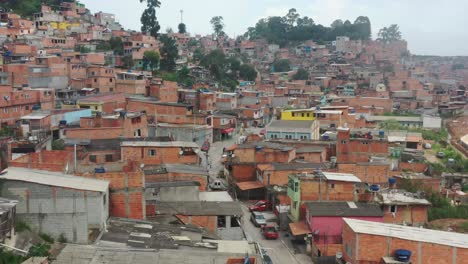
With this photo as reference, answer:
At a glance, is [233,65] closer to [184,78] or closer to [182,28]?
[184,78]

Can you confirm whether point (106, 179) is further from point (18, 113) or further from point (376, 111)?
point (376, 111)

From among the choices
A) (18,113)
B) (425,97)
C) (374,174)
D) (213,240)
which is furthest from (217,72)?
(213,240)

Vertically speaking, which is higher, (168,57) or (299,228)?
(168,57)

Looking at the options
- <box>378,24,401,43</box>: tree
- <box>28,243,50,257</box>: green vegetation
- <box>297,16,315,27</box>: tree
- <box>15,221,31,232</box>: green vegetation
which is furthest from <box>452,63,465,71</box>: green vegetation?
<box>28,243,50,257</box>: green vegetation

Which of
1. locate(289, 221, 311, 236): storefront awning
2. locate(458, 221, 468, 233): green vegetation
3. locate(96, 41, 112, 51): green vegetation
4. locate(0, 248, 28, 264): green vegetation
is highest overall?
locate(96, 41, 112, 51): green vegetation

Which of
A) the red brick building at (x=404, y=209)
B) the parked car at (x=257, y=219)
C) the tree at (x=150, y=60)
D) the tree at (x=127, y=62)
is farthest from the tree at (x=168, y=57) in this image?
the red brick building at (x=404, y=209)

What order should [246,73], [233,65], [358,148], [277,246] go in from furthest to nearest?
[246,73]
[233,65]
[358,148]
[277,246]

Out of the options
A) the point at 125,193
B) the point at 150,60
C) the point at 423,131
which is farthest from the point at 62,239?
the point at 150,60

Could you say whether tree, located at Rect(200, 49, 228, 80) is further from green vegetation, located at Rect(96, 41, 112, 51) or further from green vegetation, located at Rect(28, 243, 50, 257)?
green vegetation, located at Rect(28, 243, 50, 257)
